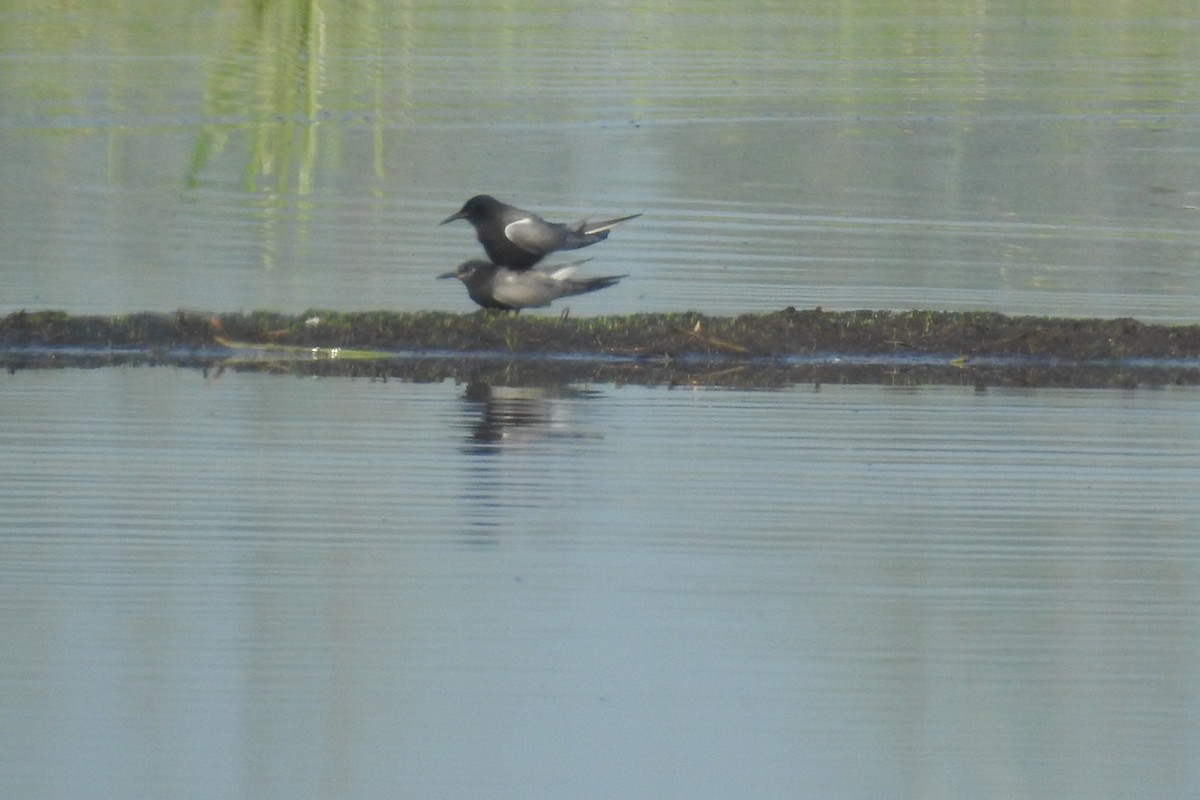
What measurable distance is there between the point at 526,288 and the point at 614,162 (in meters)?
7.70

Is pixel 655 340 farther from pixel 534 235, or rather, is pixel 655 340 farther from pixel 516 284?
pixel 534 235

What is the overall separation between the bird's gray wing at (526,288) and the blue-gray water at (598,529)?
79cm

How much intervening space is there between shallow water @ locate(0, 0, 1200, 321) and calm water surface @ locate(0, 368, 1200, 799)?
316cm

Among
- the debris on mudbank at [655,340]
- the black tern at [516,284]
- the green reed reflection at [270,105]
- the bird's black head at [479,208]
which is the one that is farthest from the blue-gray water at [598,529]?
the black tern at [516,284]

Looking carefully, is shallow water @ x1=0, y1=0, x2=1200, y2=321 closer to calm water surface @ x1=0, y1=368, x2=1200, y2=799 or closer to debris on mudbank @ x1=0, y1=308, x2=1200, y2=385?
debris on mudbank @ x1=0, y1=308, x2=1200, y2=385

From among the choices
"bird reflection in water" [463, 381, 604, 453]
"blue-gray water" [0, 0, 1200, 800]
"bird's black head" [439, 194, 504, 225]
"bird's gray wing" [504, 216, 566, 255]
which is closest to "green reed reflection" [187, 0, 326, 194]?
"blue-gray water" [0, 0, 1200, 800]

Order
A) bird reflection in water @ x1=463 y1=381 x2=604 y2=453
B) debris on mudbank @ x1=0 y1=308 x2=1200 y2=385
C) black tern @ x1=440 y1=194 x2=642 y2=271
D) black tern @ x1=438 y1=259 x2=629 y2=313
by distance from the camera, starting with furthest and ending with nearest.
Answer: black tern @ x1=440 y1=194 x2=642 y2=271
black tern @ x1=438 y1=259 x2=629 y2=313
debris on mudbank @ x1=0 y1=308 x2=1200 y2=385
bird reflection in water @ x1=463 y1=381 x2=604 y2=453

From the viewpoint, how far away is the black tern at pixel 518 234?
1198cm

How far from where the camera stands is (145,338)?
11.1 metres

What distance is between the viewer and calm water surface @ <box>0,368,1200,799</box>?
5.62 m

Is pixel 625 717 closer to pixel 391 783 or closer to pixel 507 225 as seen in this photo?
pixel 391 783

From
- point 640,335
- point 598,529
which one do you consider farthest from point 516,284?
point 598,529

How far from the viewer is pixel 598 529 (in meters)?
7.71

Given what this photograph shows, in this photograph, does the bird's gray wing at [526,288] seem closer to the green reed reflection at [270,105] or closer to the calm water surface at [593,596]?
the green reed reflection at [270,105]
